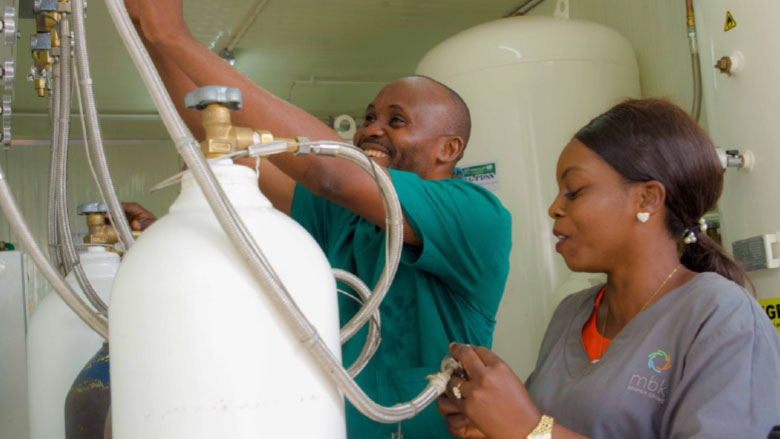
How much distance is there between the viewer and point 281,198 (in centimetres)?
152

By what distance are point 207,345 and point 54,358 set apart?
1.41 feet

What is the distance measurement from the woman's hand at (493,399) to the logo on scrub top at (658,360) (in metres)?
0.16

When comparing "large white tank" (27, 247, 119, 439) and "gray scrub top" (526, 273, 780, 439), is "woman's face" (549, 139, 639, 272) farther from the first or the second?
"large white tank" (27, 247, 119, 439)

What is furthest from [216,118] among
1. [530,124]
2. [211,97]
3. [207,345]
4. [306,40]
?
[306,40]

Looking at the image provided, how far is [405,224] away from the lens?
1171 mm

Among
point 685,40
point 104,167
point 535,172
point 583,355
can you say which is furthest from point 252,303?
point 685,40

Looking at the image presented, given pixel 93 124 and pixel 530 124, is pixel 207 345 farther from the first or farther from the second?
pixel 530 124

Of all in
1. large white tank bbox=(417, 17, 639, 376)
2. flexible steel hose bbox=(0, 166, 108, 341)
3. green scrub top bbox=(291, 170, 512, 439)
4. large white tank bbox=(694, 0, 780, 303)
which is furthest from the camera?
large white tank bbox=(417, 17, 639, 376)

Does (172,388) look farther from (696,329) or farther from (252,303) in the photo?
(696,329)

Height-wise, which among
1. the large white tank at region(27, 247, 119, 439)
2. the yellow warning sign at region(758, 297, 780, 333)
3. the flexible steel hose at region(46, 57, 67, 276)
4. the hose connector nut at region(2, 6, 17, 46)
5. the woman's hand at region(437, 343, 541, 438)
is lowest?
the yellow warning sign at region(758, 297, 780, 333)

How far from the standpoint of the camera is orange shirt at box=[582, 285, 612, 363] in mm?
1131

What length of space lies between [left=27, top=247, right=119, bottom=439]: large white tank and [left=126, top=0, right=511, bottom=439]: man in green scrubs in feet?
0.97

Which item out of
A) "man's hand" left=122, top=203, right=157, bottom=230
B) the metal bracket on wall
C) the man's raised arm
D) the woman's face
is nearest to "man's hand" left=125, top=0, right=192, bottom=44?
the man's raised arm

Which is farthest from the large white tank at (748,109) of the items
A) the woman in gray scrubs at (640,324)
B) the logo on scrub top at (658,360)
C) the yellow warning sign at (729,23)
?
the logo on scrub top at (658,360)
